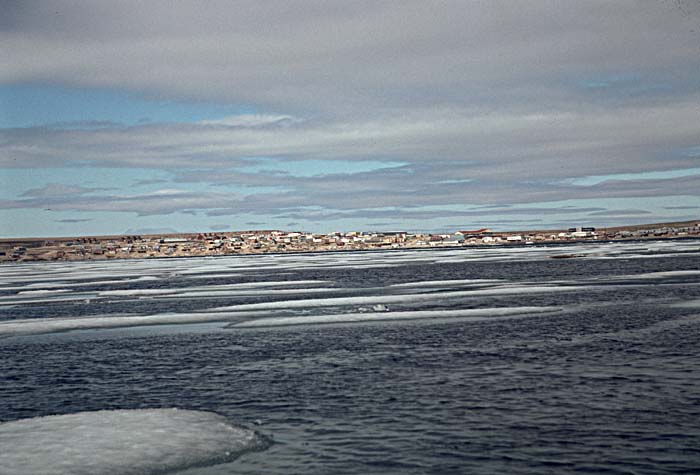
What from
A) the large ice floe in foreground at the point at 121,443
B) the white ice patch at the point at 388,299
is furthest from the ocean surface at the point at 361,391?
the white ice patch at the point at 388,299

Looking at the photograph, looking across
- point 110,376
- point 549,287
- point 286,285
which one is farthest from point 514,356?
point 286,285

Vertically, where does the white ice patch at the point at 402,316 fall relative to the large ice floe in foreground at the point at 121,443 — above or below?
above

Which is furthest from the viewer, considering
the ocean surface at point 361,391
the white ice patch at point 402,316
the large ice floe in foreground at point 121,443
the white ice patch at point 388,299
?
the white ice patch at point 388,299

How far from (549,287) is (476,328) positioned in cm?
1879

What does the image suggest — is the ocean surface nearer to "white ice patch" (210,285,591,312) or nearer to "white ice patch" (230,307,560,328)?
"white ice patch" (230,307,560,328)

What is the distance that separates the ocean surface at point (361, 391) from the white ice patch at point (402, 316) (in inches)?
5.7

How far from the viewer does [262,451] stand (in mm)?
12336

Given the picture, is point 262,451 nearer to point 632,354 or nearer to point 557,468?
point 557,468

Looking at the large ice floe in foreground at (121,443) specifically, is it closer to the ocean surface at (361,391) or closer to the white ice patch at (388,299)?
the ocean surface at (361,391)

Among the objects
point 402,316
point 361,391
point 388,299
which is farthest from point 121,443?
point 388,299

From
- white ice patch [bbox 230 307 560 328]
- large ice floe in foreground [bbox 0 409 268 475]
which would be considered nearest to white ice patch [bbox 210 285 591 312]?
white ice patch [bbox 230 307 560 328]

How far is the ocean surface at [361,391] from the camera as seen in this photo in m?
11.8

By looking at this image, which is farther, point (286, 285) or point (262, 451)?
point (286, 285)

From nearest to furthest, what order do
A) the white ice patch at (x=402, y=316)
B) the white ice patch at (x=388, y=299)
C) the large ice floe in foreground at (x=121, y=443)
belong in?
the large ice floe in foreground at (x=121, y=443) → the white ice patch at (x=402, y=316) → the white ice patch at (x=388, y=299)
